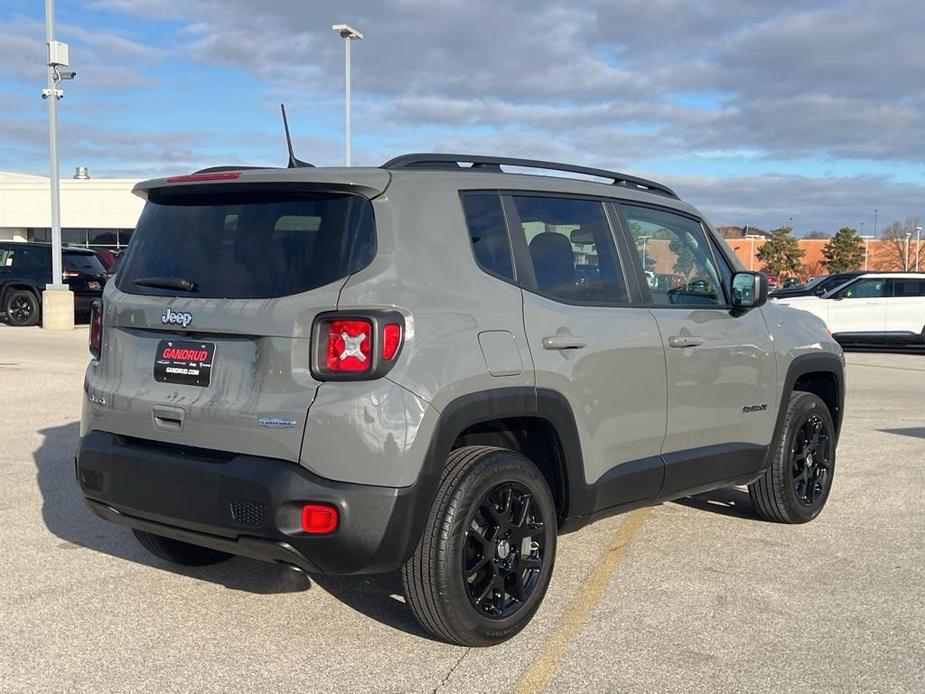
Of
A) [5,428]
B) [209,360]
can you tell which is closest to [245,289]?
[209,360]

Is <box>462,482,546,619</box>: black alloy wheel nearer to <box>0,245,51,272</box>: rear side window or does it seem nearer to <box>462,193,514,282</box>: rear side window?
<box>462,193,514,282</box>: rear side window

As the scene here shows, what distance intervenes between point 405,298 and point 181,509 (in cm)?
120

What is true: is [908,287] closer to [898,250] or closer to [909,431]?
[909,431]

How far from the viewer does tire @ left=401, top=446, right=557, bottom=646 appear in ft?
12.8

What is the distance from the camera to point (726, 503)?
679 cm

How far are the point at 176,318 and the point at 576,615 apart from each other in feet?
7.13

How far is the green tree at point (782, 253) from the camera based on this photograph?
87.9 m

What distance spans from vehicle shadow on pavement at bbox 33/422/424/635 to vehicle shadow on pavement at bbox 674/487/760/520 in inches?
97.6

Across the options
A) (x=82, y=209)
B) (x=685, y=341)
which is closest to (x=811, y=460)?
(x=685, y=341)

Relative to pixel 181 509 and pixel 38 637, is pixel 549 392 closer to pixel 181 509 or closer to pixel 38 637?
A: pixel 181 509

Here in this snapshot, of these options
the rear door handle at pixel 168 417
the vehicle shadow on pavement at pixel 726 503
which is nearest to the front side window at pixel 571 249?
the rear door handle at pixel 168 417

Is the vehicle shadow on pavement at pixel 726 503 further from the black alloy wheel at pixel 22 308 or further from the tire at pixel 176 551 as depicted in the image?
the black alloy wheel at pixel 22 308

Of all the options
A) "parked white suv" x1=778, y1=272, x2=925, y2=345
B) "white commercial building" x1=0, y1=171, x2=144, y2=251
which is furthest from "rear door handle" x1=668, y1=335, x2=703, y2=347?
"white commercial building" x1=0, y1=171, x2=144, y2=251

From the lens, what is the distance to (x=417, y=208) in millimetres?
4039
